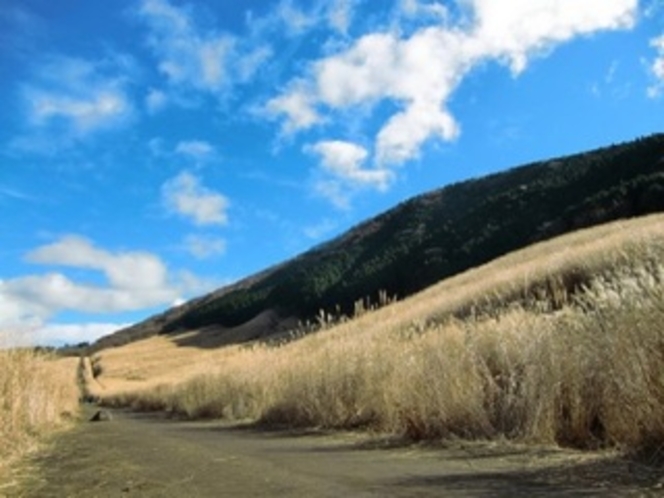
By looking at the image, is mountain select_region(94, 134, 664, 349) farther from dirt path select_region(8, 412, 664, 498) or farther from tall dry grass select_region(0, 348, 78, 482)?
dirt path select_region(8, 412, 664, 498)

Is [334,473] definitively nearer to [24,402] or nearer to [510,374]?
[510,374]

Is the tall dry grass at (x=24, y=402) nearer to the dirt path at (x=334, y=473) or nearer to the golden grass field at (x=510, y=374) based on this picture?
the dirt path at (x=334, y=473)

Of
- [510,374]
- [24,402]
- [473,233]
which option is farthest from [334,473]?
[473,233]

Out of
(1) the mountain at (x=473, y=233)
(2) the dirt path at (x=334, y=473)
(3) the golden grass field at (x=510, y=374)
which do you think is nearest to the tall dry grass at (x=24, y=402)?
(2) the dirt path at (x=334, y=473)

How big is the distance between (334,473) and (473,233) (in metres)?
111

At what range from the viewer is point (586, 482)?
6359 millimetres

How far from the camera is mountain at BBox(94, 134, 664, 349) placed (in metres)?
89.7

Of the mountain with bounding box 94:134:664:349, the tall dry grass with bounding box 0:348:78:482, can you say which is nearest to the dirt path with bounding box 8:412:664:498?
the tall dry grass with bounding box 0:348:78:482

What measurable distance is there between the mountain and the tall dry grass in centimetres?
5401

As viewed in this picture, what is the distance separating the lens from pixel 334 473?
805 cm

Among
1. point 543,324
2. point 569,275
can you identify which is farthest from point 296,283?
point 543,324

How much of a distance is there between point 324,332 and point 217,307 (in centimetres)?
14224

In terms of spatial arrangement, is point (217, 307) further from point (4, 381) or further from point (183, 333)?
point (4, 381)

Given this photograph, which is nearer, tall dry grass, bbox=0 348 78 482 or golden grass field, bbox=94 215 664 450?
golden grass field, bbox=94 215 664 450
